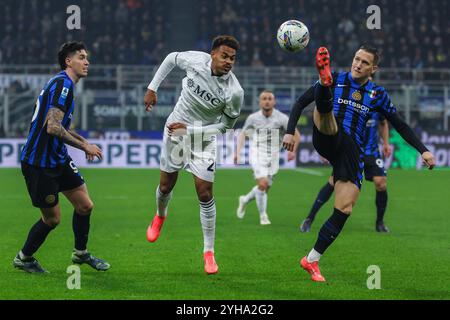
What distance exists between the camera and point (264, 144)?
44.9 ft

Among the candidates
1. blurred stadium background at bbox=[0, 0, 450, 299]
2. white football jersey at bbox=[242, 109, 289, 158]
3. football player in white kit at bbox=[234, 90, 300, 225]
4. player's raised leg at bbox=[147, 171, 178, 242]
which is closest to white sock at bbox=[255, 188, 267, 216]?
football player in white kit at bbox=[234, 90, 300, 225]

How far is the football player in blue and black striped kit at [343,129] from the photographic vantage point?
7742mm

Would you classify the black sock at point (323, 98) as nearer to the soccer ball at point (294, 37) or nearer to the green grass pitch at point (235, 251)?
the soccer ball at point (294, 37)

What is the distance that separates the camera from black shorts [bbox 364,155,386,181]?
39.8 feet

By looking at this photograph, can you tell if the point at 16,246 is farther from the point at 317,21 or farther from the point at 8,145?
the point at 317,21

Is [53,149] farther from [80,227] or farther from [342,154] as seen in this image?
[342,154]

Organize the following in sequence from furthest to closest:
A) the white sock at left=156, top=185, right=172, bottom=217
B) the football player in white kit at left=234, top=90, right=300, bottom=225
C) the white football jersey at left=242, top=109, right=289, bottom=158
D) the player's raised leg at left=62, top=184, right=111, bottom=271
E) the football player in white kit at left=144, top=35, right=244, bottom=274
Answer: the white football jersey at left=242, top=109, right=289, bottom=158 → the football player in white kit at left=234, top=90, right=300, bottom=225 → the white sock at left=156, top=185, right=172, bottom=217 → the football player in white kit at left=144, top=35, right=244, bottom=274 → the player's raised leg at left=62, top=184, right=111, bottom=271

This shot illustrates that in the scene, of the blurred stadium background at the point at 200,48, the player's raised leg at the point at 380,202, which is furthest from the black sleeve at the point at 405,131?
the blurred stadium background at the point at 200,48

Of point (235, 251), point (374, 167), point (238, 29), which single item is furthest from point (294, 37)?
point (238, 29)

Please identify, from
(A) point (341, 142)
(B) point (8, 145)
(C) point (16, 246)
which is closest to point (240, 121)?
(B) point (8, 145)

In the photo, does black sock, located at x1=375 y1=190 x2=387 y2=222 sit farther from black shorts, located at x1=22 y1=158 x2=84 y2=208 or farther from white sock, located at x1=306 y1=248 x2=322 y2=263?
black shorts, located at x1=22 y1=158 x2=84 y2=208

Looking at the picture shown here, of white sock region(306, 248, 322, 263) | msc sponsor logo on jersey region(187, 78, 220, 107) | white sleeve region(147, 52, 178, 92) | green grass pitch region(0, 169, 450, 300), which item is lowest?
green grass pitch region(0, 169, 450, 300)

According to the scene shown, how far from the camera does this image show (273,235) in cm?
1147
